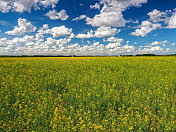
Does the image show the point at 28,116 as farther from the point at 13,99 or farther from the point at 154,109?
the point at 154,109

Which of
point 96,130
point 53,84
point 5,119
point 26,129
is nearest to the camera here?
point 96,130

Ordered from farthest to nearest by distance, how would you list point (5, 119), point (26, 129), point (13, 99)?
point (13, 99)
point (5, 119)
point (26, 129)

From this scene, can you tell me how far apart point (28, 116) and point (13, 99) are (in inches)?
76.8

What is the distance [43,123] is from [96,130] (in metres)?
1.57

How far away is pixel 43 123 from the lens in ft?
11.8

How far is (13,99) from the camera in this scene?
17.5ft

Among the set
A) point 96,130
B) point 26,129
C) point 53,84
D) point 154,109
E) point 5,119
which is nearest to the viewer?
point 96,130

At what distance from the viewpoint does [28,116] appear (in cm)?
390

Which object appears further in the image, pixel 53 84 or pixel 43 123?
pixel 53 84

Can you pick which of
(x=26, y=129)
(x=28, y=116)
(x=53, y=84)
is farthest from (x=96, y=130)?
(x=53, y=84)

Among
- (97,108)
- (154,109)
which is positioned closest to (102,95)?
(97,108)

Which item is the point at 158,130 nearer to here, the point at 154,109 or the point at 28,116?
the point at 154,109

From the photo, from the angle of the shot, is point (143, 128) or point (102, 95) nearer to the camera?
point (143, 128)

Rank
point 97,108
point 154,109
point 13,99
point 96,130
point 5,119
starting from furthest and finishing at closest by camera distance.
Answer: point 13,99 < point 97,108 < point 154,109 < point 5,119 < point 96,130
